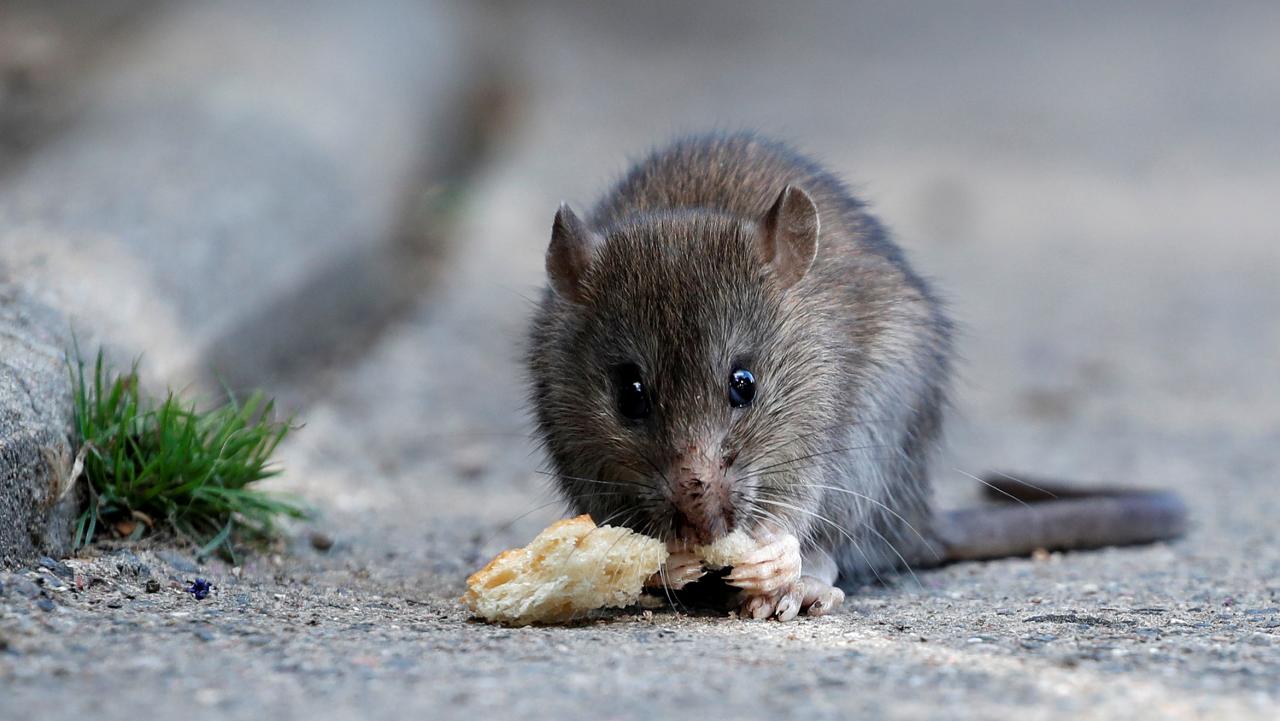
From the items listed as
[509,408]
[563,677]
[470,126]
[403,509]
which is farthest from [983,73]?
[563,677]

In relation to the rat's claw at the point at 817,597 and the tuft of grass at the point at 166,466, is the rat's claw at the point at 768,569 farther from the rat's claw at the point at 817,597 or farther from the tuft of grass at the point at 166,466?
the tuft of grass at the point at 166,466

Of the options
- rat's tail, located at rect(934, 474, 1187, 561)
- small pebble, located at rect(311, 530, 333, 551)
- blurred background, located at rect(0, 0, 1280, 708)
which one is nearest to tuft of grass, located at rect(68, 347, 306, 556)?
small pebble, located at rect(311, 530, 333, 551)

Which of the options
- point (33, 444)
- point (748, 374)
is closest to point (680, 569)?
point (748, 374)

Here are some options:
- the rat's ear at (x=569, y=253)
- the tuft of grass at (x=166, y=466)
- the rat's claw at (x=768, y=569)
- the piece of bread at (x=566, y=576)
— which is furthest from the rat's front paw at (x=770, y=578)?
the tuft of grass at (x=166, y=466)

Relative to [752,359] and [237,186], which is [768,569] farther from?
[237,186]

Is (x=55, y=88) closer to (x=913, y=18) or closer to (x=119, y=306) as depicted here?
(x=119, y=306)

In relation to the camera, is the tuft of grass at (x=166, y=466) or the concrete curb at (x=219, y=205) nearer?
the tuft of grass at (x=166, y=466)

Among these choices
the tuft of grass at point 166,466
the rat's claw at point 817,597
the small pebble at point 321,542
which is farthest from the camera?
the small pebble at point 321,542
